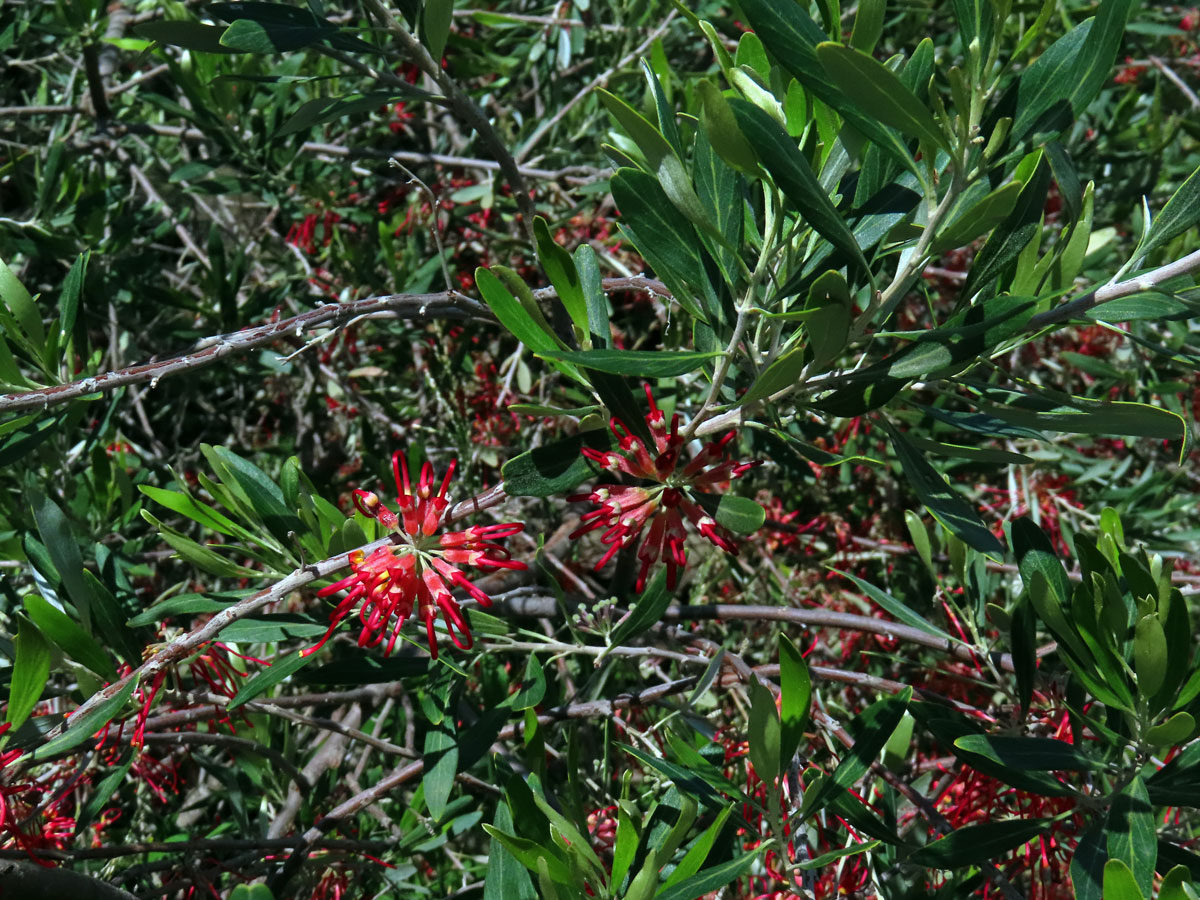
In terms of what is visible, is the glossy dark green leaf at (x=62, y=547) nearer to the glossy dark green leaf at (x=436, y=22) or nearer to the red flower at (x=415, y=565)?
the red flower at (x=415, y=565)

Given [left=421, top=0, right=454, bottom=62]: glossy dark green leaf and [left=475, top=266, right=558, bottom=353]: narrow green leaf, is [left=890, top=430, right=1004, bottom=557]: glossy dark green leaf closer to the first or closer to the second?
[left=475, top=266, right=558, bottom=353]: narrow green leaf

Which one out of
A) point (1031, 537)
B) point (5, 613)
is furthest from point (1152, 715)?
point (5, 613)

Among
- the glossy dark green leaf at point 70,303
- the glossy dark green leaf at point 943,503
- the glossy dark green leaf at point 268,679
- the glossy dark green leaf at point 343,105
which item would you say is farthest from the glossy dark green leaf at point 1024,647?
the glossy dark green leaf at point 70,303

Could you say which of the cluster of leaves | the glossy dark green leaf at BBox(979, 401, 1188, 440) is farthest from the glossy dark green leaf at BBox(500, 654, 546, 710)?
the glossy dark green leaf at BBox(979, 401, 1188, 440)

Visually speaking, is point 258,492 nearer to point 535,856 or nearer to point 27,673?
point 27,673

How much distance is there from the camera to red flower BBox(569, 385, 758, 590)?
0.96 meters

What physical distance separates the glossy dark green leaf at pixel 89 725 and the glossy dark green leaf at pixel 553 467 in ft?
1.45

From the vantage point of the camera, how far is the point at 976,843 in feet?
3.36

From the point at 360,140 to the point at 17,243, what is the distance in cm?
108

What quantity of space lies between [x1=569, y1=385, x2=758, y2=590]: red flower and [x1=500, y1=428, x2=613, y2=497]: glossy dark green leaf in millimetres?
17

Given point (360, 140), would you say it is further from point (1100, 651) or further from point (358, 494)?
point (1100, 651)

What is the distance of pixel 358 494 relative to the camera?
102 cm

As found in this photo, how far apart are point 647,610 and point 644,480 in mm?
166

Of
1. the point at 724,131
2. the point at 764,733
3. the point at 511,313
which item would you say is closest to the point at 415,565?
the point at 511,313
